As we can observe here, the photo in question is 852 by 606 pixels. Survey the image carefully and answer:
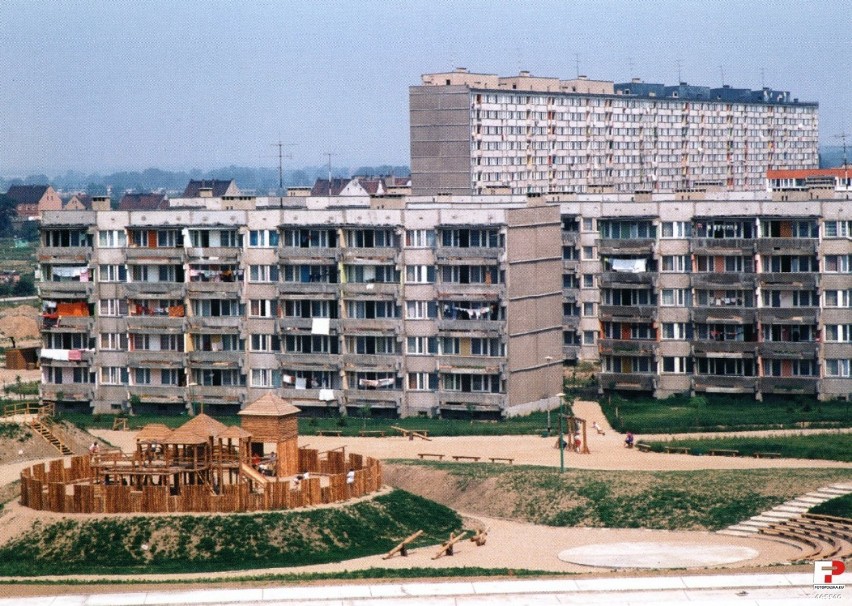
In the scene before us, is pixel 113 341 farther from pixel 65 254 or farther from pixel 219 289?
pixel 219 289

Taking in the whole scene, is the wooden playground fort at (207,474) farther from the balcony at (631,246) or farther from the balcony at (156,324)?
the balcony at (631,246)

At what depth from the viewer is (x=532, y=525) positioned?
104 m

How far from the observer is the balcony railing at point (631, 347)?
149750 millimetres

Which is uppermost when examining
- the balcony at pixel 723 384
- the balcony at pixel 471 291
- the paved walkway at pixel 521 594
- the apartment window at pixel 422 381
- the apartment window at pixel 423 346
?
the balcony at pixel 471 291

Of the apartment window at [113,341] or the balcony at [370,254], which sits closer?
the balcony at [370,254]

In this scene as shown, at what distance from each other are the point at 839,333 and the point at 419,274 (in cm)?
3212

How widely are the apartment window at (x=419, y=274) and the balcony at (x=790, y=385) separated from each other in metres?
26.8

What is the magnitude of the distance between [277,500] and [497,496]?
1595 cm

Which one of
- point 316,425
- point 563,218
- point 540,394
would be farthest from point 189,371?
point 563,218

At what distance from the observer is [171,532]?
93.9 m

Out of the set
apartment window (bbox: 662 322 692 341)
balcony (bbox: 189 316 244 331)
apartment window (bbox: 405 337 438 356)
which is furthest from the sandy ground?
balcony (bbox: 189 316 244 331)

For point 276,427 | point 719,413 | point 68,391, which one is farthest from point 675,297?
point 276,427

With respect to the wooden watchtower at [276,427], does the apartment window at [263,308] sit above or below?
above

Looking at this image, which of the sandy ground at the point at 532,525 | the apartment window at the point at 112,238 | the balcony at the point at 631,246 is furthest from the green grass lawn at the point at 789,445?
the apartment window at the point at 112,238
